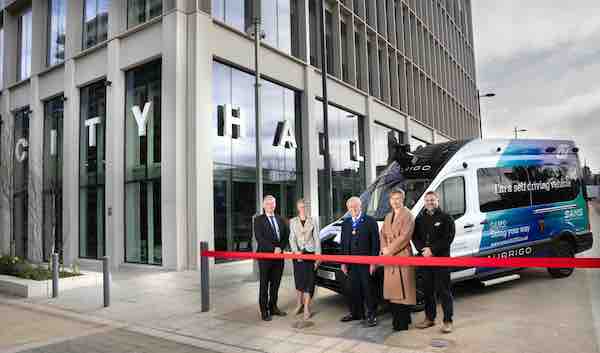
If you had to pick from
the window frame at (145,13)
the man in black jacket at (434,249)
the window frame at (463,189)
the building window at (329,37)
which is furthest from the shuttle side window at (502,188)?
the building window at (329,37)

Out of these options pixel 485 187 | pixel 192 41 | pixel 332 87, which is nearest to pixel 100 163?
pixel 192 41

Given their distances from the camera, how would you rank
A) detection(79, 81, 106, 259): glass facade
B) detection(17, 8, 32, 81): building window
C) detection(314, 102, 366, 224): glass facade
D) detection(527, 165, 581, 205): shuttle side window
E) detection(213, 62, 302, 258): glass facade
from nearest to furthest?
detection(527, 165, 581, 205): shuttle side window
detection(213, 62, 302, 258): glass facade
detection(79, 81, 106, 259): glass facade
detection(314, 102, 366, 224): glass facade
detection(17, 8, 32, 81): building window

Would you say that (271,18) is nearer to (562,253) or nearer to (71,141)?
(71,141)

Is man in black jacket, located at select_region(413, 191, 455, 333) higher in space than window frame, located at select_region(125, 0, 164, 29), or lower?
lower

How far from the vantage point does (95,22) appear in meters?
16.7

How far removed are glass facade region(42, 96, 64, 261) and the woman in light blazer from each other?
1495 cm

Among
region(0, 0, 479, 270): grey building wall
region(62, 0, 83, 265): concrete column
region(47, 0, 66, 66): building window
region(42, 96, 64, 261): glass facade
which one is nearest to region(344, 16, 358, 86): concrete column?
region(0, 0, 479, 270): grey building wall

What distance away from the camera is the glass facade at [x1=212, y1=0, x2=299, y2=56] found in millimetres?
14523

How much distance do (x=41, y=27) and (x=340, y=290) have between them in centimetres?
2032

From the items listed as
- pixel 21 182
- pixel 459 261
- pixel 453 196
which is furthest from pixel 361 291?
pixel 21 182

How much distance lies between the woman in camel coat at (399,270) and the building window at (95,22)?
47.2 feet

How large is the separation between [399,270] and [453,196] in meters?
2.28

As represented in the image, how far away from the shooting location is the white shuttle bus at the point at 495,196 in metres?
7.03

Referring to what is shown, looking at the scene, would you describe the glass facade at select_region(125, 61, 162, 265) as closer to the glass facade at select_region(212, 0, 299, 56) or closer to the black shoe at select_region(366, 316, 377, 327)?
the glass facade at select_region(212, 0, 299, 56)
